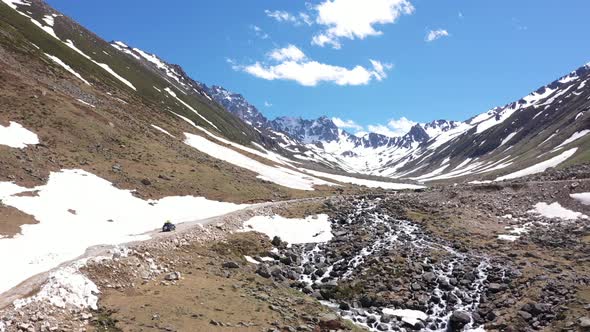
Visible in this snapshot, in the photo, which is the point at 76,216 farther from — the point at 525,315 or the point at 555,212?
the point at 555,212

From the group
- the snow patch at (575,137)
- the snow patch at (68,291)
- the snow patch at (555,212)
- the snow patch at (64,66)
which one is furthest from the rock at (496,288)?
the snow patch at (575,137)

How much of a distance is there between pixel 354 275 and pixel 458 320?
10.6m

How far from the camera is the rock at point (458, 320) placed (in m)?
32.6

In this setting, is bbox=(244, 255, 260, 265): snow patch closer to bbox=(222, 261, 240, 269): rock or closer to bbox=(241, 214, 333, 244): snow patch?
bbox=(222, 261, 240, 269): rock

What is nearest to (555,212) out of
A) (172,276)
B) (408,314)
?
(408,314)

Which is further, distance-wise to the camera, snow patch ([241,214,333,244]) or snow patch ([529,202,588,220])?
snow patch ([529,202,588,220])

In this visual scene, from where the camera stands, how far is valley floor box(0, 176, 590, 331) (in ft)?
85.5

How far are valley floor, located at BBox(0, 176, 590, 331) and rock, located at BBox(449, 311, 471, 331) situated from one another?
7cm

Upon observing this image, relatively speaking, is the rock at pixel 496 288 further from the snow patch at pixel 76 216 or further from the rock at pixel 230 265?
the snow patch at pixel 76 216

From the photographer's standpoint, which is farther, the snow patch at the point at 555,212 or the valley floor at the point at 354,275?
the snow patch at the point at 555,212

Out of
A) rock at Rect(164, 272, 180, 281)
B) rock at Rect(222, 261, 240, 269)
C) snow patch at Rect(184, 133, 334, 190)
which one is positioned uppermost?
snow patch at Rect(184, 133, 334, 190)

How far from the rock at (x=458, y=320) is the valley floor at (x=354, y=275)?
75mm

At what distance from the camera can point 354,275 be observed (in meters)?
41.0

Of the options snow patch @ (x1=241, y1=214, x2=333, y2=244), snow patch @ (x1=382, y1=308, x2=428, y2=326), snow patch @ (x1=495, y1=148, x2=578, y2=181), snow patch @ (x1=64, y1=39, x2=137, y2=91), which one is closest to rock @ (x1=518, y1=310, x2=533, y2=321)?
snow patch @ (x1=382, y1=308, x2=428, y2=326)
